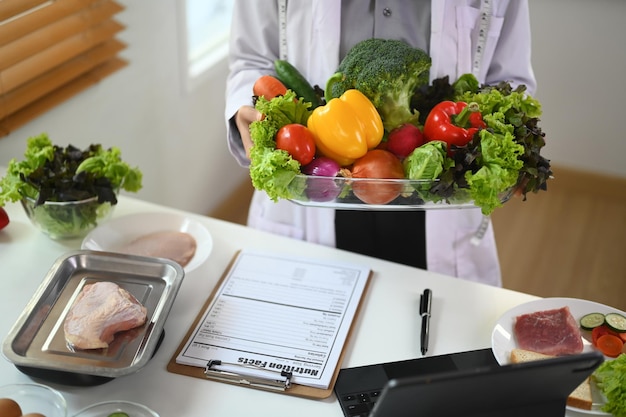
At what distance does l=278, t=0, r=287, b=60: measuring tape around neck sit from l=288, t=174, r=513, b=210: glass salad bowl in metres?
0.48

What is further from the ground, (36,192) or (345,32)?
(345,32)

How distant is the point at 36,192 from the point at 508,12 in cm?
110

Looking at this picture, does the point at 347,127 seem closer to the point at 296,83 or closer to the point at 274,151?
the point at 274,151

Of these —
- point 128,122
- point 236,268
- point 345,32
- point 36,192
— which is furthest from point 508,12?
point 128,122

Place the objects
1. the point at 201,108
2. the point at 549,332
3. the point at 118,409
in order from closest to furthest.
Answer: the point at 118,409, the point at 549,332, the point at 201,108

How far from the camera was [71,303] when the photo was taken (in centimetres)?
124

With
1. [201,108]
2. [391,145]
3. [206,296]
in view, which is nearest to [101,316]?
[206,296]

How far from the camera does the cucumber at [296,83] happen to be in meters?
Result: 1.45

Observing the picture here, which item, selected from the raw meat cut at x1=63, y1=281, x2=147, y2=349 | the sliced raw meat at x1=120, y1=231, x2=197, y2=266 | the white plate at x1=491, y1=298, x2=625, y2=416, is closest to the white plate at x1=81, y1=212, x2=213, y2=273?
the sliced raw meat at x1=120, y1=231, x2=197, y2=266

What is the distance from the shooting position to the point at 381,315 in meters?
1.32

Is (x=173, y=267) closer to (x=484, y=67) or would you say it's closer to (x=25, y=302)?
(x=25, y=302)

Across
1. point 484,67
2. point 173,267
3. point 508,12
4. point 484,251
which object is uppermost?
point 508,12

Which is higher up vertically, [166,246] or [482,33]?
[482,33]

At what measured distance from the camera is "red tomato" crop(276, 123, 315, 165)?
1252 mm
